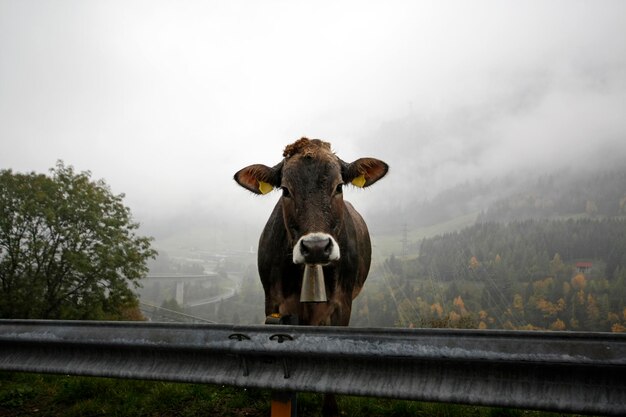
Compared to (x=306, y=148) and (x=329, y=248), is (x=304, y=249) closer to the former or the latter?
(x=329, y=248)

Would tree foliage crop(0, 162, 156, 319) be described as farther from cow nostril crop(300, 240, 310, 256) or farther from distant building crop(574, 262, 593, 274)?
distant building crop(574, 262, 593, 274)

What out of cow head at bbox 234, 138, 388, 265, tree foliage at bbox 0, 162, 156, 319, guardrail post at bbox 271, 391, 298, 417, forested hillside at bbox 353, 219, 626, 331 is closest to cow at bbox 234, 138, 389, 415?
cow head at bbox 234, 138, 388, 265

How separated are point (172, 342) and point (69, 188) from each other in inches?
1158

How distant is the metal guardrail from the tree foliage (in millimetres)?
26481

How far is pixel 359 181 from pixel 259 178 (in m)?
1.54

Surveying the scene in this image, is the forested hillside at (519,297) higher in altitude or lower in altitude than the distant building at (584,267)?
lower

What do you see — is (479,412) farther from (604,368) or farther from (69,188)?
(69,188)

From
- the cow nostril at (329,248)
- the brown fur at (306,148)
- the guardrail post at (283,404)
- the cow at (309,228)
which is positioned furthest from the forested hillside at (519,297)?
the guardrail post at (283,404)

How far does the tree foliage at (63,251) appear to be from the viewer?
24.8 metres

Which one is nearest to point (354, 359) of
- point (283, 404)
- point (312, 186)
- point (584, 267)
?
point (283, 404)

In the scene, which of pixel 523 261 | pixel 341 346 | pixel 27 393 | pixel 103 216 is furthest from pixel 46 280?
pixel 523 261

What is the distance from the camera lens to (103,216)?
27344 millimetres

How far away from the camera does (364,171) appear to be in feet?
18.9

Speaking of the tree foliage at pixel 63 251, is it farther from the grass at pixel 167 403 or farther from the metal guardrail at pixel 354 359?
the metal guardrail at pixel 354 359
